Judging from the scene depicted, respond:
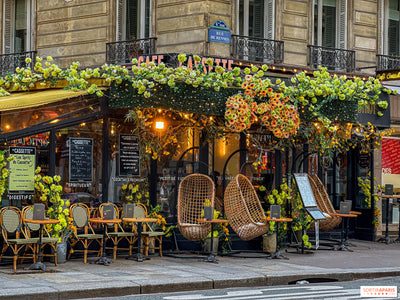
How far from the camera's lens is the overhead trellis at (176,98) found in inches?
449

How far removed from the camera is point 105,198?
12.2 m

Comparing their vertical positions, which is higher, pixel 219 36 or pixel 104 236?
pixel 219 36

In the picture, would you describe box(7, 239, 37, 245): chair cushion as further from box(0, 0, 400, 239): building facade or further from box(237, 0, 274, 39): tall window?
box(237, 0, 274, 39): tall window

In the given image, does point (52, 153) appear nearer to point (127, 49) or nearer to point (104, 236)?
point (104, 236)

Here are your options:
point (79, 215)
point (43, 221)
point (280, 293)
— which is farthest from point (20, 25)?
point (280, 293)

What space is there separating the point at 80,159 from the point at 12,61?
5.40 metres

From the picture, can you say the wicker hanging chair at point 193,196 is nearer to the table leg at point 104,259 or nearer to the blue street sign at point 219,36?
the table leg at point 104,259

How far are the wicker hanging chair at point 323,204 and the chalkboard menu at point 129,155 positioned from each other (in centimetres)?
376

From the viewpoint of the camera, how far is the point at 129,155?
12.6 meters

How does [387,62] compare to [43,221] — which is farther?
[387,62]

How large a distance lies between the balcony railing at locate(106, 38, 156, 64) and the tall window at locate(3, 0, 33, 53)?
2.62 m

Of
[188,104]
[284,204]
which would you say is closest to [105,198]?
[188,104]

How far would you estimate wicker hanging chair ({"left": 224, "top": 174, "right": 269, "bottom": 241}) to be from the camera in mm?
12344

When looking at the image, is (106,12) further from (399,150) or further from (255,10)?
(399,150)
